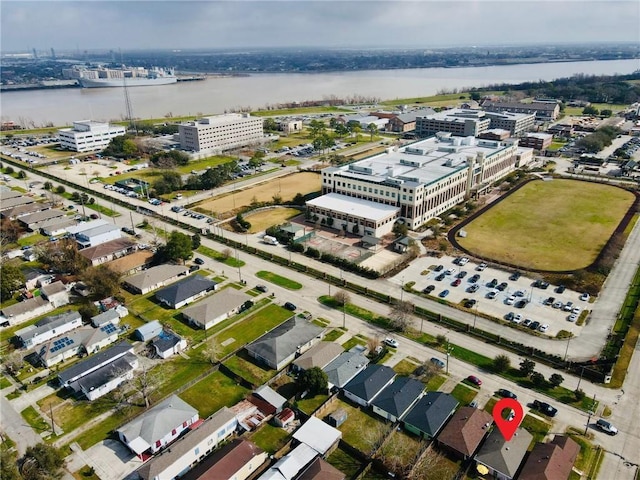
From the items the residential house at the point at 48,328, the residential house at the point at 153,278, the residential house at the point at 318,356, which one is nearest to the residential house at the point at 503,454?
the residential house at the point at 318,356

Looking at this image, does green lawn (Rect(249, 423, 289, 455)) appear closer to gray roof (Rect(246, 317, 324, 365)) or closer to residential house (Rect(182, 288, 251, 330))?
gray roof (Rect(246, 317, 324, 365))

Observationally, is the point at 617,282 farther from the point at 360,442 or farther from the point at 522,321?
the point at 360,442

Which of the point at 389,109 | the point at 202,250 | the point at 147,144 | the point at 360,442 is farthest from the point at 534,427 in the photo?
the point at 389,109

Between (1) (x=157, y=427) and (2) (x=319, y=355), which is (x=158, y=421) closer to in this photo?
(1) (x=157, y=427)

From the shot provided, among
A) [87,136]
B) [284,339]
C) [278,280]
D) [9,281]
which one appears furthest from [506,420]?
[87,136]

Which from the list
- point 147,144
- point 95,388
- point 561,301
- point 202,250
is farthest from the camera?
point 147,144

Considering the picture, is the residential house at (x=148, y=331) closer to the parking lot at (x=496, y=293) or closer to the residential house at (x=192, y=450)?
the residential house at (x=192, y=450)
